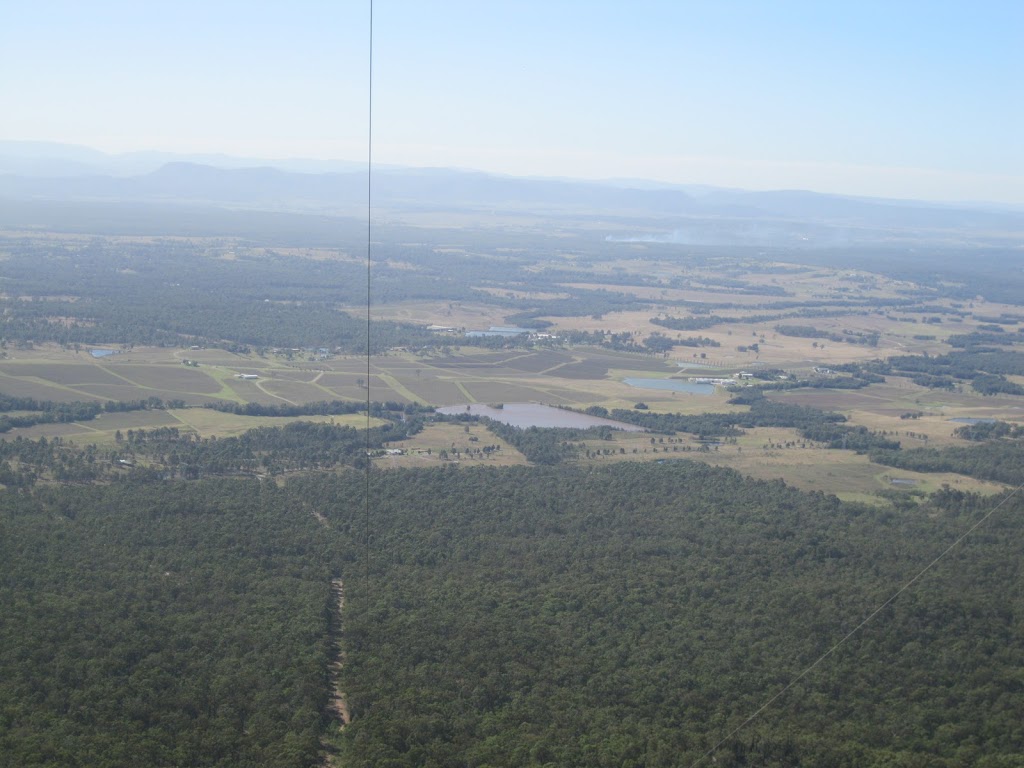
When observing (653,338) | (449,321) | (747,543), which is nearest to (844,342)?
(653,338)

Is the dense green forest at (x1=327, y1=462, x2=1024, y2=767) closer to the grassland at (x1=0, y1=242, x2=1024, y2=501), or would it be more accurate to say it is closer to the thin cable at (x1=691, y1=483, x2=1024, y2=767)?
the thin cable at (x1=691, y1=483, x2=1024, y2=767)

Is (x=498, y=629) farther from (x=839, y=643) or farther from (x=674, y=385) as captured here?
(x=674, y=385)

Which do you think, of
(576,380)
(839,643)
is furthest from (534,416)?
(839,643)

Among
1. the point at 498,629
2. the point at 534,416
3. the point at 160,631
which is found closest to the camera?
the point at 160,631

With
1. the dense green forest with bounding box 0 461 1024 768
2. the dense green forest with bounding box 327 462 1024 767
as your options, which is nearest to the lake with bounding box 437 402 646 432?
the dense green forest with bounding box 327 462 1024 767

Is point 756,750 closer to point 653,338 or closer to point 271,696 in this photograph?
point 271,696

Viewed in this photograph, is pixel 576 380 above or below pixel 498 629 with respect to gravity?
above
